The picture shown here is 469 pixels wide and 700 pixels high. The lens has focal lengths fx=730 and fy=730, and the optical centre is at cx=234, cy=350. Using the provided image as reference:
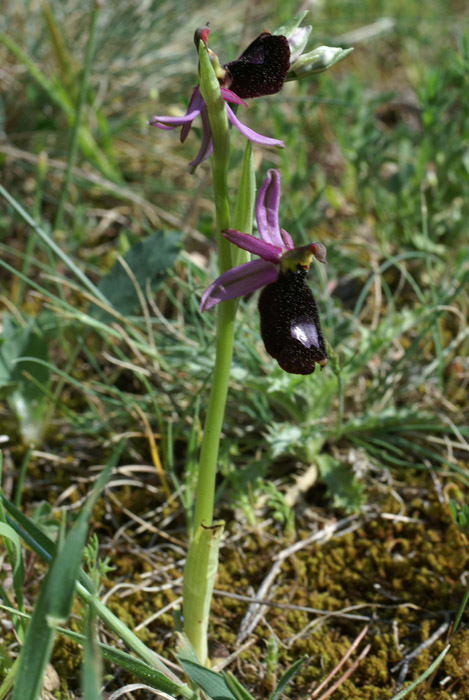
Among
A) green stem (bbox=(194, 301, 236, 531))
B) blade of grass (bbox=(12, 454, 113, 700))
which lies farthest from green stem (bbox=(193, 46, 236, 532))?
blade of grass (bbox=(12, 454, 113, 700))

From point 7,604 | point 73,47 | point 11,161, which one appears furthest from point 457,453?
point 73,47

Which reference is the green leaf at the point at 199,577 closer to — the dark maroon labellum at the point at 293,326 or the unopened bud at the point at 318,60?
the dark maroon labellum at the point at 293,326

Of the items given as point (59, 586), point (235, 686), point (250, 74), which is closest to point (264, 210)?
point (250, 74)

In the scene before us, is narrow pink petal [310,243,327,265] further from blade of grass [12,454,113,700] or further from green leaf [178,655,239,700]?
green leaf [178,655,239,700]

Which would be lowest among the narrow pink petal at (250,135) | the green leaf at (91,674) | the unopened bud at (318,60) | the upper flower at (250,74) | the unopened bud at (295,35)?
the green leaf at (91,674)

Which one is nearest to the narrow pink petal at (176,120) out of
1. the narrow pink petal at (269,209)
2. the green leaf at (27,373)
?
the narrow pink petal at (269,209)
